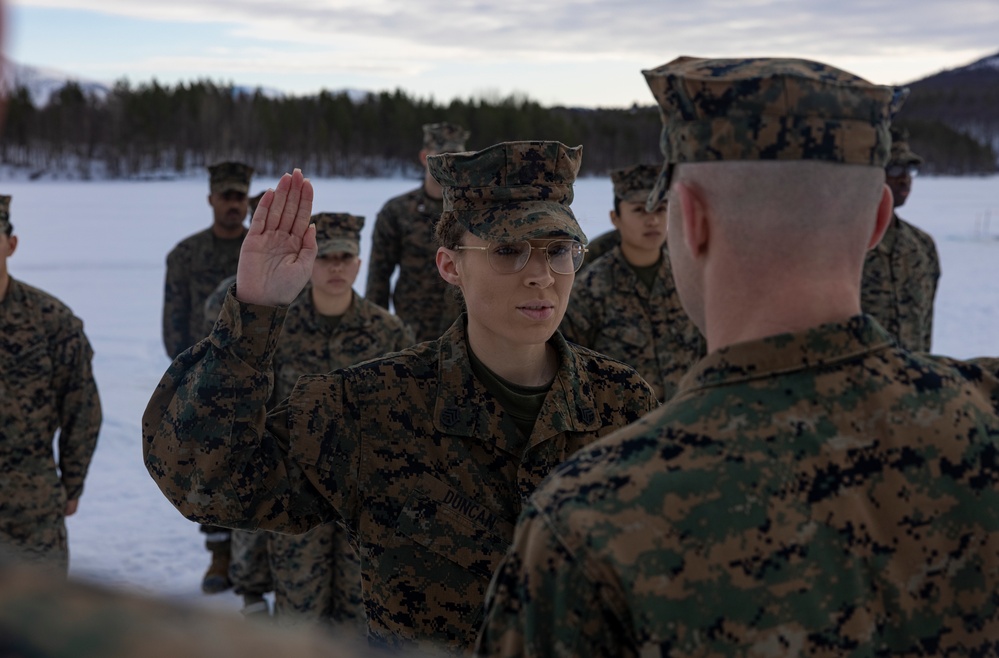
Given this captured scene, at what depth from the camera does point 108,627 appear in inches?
16.6

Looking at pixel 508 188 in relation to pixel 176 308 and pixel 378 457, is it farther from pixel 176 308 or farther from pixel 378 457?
pixel 176 308

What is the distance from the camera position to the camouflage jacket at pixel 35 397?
4.36 m

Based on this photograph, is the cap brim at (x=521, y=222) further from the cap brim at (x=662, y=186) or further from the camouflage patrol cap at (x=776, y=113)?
the camouflage patrol cap at (x=776, y=113)

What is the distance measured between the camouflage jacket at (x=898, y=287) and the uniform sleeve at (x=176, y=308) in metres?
4.15

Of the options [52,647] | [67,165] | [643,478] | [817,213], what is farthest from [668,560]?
[67,165]

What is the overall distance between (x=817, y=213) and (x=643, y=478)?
0.42 meters

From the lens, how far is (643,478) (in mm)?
1253

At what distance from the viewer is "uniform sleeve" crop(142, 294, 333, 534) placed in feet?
6.73

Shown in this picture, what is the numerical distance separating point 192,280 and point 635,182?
2.94 meters

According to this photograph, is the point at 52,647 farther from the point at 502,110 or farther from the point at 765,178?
the point at 502,110

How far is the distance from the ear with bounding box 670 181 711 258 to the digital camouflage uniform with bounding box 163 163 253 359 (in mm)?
5416

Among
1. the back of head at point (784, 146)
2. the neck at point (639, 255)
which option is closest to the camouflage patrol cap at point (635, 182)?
the neck at point (639, 255)

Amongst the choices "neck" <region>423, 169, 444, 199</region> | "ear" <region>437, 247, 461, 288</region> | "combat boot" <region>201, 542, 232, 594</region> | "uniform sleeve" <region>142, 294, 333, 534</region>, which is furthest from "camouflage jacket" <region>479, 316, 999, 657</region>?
"neck" <region>423, 169, 444, 199</region>

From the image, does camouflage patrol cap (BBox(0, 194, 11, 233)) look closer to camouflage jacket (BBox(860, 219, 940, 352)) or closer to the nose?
the nose
